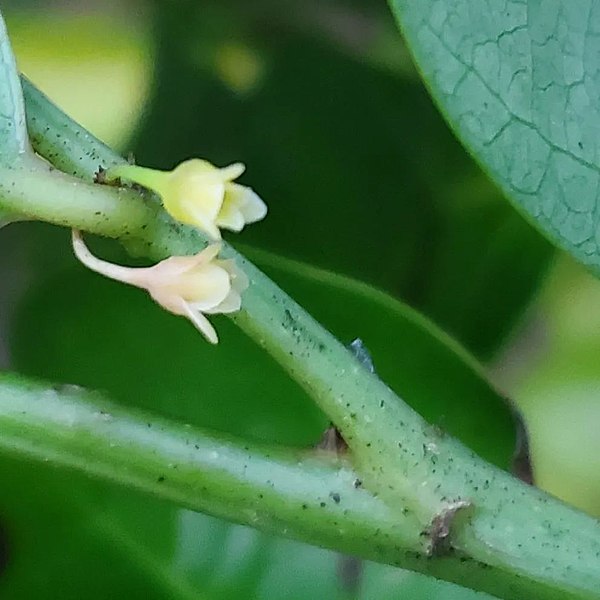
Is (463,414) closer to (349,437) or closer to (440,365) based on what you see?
(440,365)

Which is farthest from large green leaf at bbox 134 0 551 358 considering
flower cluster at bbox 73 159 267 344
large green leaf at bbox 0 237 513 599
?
flower cluster at bbox 73 159 267 344

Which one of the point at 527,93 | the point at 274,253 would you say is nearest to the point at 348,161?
the point at 274,253

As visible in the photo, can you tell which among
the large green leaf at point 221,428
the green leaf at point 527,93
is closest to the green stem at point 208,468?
the green leaf at point 527,93

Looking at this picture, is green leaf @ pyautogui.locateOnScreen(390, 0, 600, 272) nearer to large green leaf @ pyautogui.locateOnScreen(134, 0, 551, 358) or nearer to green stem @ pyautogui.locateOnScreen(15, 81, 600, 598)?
green stem @ pyautogui.locateOnScreen(15, 81, 600, 598)

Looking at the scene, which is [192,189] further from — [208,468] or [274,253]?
[274,253]

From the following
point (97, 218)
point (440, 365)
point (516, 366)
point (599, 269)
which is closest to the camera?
point (97, 218)

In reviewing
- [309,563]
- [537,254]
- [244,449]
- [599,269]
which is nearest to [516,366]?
[537,254]

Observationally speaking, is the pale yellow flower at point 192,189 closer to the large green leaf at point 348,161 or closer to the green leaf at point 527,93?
the green leaf at point 527,93
